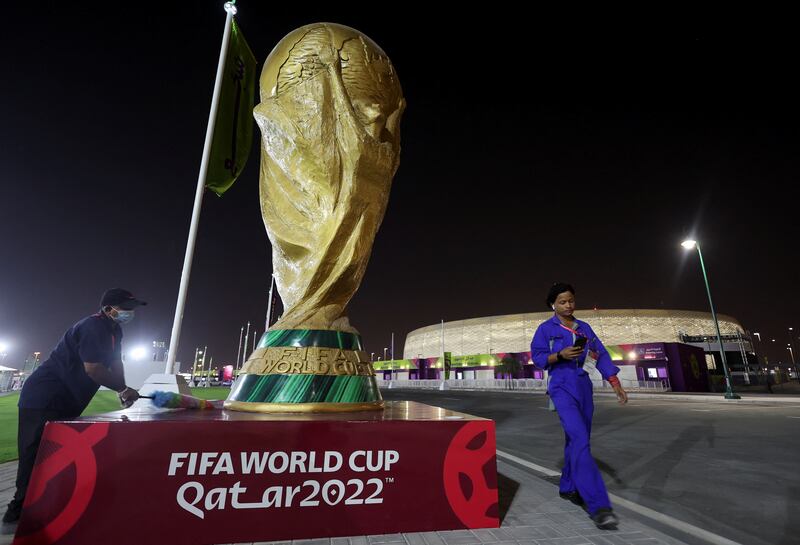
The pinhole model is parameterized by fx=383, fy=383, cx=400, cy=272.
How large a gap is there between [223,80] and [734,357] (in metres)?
64.3

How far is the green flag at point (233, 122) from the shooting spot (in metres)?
8.05

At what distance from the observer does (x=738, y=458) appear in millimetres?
4801

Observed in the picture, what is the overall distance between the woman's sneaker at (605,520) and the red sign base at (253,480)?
0.64 metres

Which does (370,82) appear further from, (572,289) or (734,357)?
(734,357)

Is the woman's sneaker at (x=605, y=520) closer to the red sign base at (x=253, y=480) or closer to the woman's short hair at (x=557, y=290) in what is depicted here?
the red sign base at (x=253, y=480)

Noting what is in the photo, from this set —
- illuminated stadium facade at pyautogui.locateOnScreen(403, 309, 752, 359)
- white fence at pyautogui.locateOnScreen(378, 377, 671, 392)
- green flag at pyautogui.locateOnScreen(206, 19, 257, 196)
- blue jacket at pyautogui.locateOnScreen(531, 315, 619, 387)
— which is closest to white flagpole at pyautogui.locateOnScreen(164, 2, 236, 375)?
green flag at pyautogui.locateOnScreen(206, 19, 257, 196)

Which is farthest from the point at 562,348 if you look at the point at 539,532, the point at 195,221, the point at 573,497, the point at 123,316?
the point at 195,221

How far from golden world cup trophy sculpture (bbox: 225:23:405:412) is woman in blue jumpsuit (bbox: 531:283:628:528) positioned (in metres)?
1.49

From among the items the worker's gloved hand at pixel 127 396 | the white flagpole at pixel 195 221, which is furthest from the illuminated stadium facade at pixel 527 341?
the worker's gloved hand at pixel 127 396

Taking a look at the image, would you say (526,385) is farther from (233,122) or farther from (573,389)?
(573,389)

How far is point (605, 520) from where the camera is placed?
7.87 ft

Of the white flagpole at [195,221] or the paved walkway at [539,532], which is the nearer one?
the paved walkway at [539,532]

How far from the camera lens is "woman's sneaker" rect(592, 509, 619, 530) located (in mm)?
2392

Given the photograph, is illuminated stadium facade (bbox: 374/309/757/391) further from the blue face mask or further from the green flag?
the blue face mask
